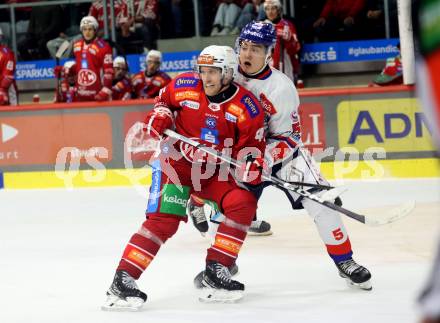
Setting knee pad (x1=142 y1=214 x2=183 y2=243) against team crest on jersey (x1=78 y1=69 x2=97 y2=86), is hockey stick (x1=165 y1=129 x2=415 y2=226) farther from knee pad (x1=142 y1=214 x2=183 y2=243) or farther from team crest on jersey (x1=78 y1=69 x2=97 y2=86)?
team crest on jersey (x1=78 y1=69 x2=97 y2=86)

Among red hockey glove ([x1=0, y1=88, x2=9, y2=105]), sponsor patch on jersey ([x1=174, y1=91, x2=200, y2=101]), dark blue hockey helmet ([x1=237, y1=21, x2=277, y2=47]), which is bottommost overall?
red hockey glove ([x1=0, y1=88, x2=9, y2=105])

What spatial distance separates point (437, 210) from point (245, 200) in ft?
9.55

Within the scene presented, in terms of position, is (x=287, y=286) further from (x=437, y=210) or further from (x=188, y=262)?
(x=437, y=210)

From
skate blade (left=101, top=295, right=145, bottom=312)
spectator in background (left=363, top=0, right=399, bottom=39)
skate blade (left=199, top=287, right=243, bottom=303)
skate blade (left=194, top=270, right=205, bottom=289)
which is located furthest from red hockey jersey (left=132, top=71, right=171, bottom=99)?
skate blade (left=101, top=295, right=145, bottom=312)

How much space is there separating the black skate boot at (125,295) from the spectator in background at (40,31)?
762 centimetres

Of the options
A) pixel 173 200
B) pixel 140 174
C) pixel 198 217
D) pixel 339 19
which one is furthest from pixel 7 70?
pixel 173 200

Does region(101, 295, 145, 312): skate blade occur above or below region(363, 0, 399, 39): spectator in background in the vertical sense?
below

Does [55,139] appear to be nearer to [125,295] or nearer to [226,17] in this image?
[226,17]

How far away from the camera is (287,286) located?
448 centimetres

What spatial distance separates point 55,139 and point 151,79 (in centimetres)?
131

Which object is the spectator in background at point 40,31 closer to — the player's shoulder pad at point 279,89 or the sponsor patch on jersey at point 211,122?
the player's shoulder pad at point 279,89

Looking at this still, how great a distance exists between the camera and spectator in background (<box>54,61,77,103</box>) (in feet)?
32.5

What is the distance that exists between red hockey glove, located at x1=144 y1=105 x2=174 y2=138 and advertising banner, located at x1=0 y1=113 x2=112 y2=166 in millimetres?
4548

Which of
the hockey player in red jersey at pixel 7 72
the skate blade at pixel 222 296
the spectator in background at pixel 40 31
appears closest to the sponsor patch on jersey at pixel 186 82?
the skate blade at pixel 222 296
